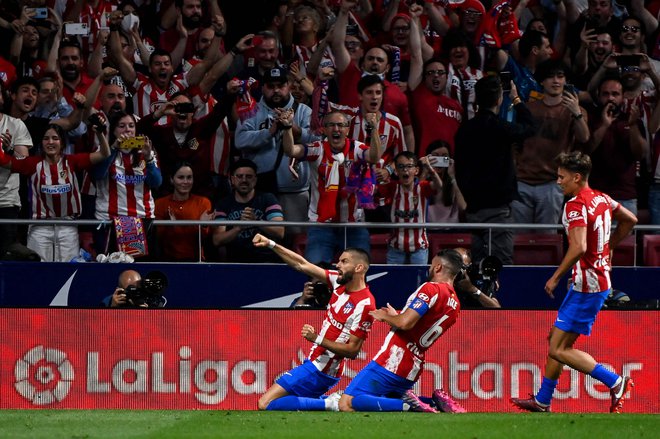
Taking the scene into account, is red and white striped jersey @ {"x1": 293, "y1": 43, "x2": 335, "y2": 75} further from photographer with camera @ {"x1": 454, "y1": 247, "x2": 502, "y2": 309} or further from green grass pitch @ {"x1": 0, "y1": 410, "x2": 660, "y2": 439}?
green grass pitch @ {"x1": 0, "y1": 410, "x2": 660, "y2": 439}

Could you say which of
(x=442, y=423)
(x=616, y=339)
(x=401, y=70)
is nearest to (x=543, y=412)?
(x=442, y=423)

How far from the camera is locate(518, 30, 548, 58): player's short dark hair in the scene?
1662cm

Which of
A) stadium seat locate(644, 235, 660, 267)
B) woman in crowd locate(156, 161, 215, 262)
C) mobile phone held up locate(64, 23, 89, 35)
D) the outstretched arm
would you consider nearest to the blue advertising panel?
woman in crowd locate(156, 161, 215, 262)

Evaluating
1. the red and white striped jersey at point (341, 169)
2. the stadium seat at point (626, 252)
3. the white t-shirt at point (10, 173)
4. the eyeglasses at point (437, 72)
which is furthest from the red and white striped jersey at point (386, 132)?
the white t-shirt at point (10, 173)

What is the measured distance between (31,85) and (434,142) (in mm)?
4768

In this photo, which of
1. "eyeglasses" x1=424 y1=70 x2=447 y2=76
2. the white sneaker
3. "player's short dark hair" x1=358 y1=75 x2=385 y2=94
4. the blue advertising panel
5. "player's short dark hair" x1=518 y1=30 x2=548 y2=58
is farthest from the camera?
"player's short dark hair" x1=518 y1=30 x2=548 y2=58

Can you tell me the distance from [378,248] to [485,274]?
5.82 ft

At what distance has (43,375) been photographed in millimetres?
12922

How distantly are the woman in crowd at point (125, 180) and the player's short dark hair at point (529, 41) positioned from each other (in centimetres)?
515

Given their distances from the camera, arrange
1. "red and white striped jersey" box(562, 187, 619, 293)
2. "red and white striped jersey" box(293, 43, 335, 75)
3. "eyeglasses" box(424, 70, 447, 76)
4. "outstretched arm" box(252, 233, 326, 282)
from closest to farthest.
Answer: "red and white striped jersey" box(562, 187, 619, 293)
"outstretched arm" box(252, 233, 326, 282)
"eyeglasses" box(424, 70, 447, 76)
"red and white striped jersey" box(293, 43, 335, 75)

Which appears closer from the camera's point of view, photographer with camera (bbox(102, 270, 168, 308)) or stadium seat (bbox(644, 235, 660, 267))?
photographer with camera (bbox(102, 270, 168, 308))

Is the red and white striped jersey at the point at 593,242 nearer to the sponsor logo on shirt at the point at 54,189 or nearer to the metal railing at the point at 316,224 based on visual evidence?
the metal railing at the point at 316,224

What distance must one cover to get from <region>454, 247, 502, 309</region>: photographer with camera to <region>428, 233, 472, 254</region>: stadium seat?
3.60 feet

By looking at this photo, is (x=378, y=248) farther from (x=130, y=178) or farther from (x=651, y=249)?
(x=651, y=249)
